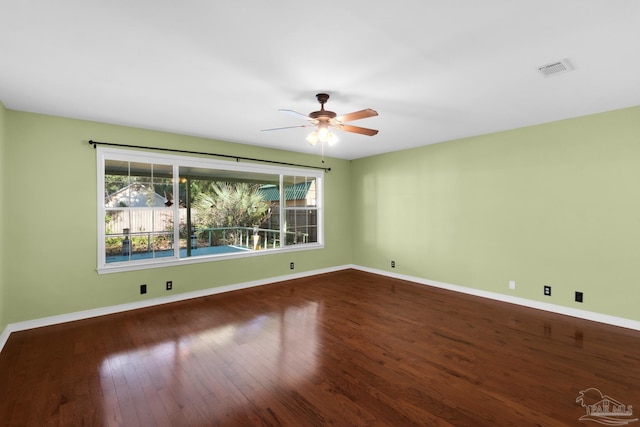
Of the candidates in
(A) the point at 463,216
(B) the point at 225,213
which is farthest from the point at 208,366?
(B) the point at 225,213

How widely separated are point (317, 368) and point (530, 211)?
362 cm

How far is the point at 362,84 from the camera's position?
8.93 ft

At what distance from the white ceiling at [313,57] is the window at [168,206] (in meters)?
0.75

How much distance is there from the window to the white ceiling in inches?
29.5

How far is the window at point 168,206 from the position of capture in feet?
12.9

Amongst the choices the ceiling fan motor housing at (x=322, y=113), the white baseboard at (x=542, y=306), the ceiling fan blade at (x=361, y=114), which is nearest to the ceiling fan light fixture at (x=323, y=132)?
the ceiling fan motor housing at (x=322, y=113)

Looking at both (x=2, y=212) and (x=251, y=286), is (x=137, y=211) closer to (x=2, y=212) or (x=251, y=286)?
(x=2, y=212)

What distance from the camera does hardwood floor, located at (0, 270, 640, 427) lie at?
1983 mm

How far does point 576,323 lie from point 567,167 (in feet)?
6.32

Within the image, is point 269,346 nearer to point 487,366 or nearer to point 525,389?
point 487,366

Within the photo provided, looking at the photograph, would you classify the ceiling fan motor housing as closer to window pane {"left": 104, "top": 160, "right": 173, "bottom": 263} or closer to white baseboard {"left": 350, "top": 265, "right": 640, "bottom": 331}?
window pane {"left": 104, "top": 160, "right": 173, "bottom": 263}

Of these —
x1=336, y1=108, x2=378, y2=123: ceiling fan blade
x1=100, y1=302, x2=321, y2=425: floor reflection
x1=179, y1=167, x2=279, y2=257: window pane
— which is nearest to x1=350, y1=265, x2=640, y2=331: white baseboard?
x1=100, y1=302, x2=321, y2=425: floor reflection

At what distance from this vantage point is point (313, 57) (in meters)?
2.25

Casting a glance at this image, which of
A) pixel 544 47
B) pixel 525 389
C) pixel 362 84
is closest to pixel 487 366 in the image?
pixel 525 389
